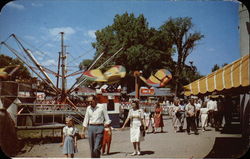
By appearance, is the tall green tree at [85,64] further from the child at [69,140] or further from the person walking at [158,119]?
the child at [69,140]

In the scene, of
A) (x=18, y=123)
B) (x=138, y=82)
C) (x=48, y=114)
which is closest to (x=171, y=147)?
(x=138, y=82)

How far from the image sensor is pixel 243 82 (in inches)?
194

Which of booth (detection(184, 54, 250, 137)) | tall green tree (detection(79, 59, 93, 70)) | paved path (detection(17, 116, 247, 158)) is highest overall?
tall green tree (detection(79, 59, 93, 70))

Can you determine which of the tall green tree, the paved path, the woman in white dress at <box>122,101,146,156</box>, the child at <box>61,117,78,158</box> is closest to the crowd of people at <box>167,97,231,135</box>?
the paved path

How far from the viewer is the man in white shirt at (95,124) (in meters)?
5.12

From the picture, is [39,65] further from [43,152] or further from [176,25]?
[176,25]

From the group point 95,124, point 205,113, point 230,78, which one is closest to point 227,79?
point 230,78

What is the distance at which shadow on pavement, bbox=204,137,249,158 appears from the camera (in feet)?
19.2

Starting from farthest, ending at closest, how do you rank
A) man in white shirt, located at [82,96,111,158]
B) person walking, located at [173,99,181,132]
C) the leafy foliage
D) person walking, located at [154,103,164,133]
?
person walking, located at [173,99,181,132] → person walking, located at [154,103,164,133] → the leafy foliage → man in white shirt, located at [82,96,111,158]

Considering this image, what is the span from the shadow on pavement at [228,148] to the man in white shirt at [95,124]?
252 centimetres

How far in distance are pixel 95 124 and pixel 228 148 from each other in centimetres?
345

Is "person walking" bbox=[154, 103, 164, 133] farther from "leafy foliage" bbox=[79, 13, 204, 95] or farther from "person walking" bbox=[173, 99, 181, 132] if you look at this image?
"leafy foliage" bbox=[79, 13, 204, 95]

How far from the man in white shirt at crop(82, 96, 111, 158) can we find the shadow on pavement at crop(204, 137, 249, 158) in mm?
2517

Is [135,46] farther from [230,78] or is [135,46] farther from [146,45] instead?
[230,78]
